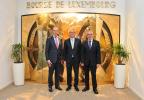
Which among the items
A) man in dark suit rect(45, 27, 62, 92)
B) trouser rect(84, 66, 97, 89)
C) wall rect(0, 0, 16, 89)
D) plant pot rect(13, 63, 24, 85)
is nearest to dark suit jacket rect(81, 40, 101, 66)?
trouser rect(84, 66, 97, 89)

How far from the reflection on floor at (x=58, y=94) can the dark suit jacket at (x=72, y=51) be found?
88cm

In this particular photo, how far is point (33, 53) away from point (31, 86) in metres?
1.15

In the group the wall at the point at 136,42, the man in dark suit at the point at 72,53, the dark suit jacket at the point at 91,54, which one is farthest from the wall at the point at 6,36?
the wall at the point at 136,42

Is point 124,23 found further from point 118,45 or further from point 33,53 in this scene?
point 33,53

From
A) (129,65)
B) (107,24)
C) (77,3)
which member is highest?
(77,3)

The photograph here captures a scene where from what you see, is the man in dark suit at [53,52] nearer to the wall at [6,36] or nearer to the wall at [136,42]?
the wall at [6,36]

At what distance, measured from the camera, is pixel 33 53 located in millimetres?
9750

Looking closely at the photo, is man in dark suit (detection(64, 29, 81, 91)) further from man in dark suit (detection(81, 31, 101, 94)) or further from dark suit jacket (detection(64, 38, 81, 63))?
man in dark suit (detection(81, 31, 101, 94))

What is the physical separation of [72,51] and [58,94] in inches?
48.5

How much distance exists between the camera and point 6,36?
9.05m

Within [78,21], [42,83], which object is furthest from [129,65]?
[42,83]

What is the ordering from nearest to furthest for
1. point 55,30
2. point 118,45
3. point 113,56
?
point 55,30 < point 118,45 < point 113,56

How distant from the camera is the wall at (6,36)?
871 centimetres

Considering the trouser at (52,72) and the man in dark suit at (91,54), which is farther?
the trouser at (52,72)
